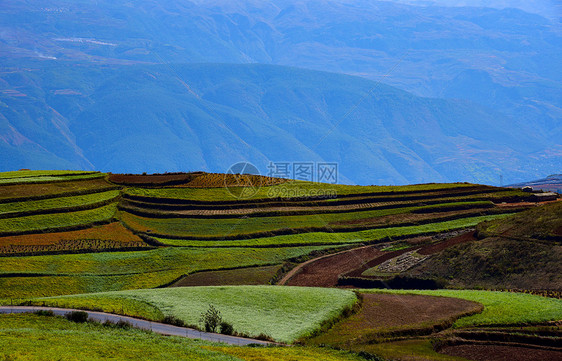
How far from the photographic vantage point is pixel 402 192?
10444 centimetres

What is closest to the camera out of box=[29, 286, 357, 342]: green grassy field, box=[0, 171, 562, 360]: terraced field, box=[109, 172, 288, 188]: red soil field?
box=[29, 286, 357, 342]: green grassy field

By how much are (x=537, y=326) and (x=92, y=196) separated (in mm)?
69374

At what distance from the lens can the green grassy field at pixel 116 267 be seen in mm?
66062

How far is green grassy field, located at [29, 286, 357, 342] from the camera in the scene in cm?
4838

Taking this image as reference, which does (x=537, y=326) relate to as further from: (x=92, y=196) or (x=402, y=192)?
(x=92, y=196)

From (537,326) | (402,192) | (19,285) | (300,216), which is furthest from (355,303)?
(402,192)

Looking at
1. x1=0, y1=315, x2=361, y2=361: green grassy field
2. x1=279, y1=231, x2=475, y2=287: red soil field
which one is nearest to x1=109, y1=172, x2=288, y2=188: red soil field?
x1=279, y1=231, x2=475, y2=287: red soil field

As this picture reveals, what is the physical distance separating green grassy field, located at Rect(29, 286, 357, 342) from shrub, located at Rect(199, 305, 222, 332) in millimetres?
583

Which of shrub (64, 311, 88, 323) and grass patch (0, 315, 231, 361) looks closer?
grass patch (0, 315, 231, 361)

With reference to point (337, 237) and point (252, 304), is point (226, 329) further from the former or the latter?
point (337, 237)

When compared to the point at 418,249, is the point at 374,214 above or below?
above

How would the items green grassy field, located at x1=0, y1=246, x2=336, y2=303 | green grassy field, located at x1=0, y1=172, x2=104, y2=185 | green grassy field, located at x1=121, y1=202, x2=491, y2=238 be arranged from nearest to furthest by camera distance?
1. green grassy field, located at x1=0, y1=246, x2=336, y2=303
2. green grassy field, located at x1=121, y1=202, x2=491, y2=238
3. green grassy field, located at x1=0, y1=172, x2=104, y2=185

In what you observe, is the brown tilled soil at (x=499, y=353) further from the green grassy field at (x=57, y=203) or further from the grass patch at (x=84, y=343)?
the green grassy field at (x=57, y=203)

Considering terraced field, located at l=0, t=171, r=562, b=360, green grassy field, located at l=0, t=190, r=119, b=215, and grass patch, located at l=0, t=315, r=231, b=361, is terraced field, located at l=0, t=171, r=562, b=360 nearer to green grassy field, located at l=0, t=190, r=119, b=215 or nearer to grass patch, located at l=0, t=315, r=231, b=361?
green grassy field, located at l=0, t=190, r=119, b=215
